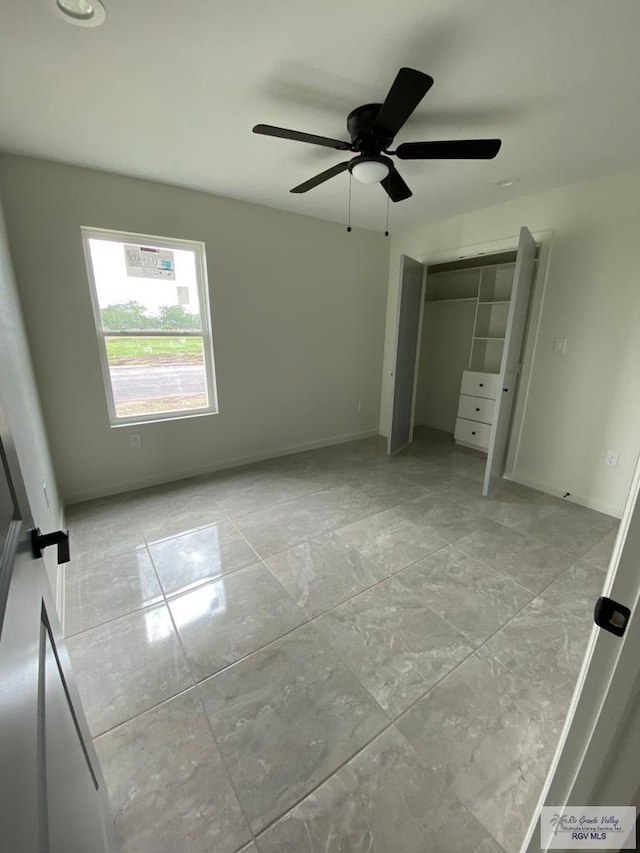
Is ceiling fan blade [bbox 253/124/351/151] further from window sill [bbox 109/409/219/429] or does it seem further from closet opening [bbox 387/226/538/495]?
window sill [bbox 109/409/219/429]

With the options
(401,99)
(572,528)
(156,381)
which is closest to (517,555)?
(572,528)

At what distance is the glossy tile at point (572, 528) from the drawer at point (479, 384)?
1.52m

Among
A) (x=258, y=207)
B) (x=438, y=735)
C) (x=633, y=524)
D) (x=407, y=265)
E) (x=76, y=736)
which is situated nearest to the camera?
(x=633, y=524)

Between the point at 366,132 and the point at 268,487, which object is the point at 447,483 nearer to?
the point at 268,487

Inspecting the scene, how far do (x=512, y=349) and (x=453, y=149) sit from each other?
170 centimetres

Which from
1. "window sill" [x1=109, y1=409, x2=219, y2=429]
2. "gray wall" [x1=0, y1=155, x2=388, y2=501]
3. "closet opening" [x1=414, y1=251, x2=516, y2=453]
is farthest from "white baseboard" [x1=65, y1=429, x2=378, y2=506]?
"closet opening" [x1=414, y1=251, x2=516, y2=453]

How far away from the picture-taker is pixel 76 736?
77cm

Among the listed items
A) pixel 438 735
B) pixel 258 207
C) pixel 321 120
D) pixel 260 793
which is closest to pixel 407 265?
pixel 258 207

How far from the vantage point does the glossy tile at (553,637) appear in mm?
1490

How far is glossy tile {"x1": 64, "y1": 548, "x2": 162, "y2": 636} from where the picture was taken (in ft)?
5.82

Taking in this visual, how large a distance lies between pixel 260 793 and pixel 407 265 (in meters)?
3.83

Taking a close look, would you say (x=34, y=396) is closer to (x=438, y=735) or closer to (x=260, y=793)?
(x=260, y=793)

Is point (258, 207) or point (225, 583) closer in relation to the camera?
point (225, 583)

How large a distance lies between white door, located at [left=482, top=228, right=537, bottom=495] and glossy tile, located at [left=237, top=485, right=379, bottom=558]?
3.96 feet
